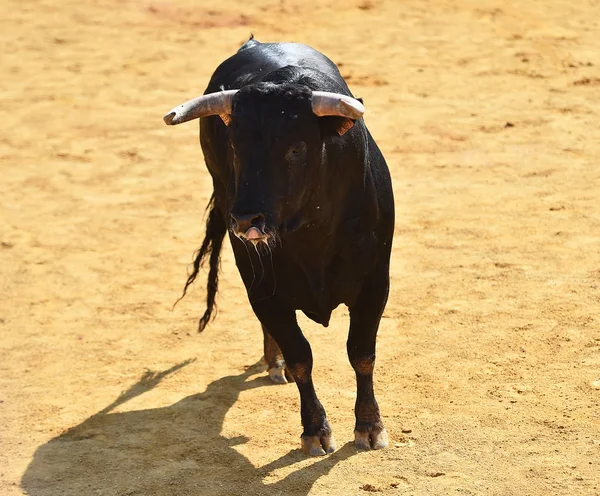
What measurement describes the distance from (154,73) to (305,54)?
6835 mm

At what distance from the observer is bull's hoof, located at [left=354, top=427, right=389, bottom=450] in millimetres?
5164

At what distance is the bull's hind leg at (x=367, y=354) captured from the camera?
518 centimetres

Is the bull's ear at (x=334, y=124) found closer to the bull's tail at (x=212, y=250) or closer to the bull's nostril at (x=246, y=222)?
the bull's nostril at (x=246, y=222)

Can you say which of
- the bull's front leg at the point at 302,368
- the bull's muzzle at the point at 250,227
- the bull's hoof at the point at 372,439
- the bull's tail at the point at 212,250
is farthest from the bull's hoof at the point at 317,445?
the bull's tail at the point at 212,250

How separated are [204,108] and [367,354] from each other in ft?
4.54

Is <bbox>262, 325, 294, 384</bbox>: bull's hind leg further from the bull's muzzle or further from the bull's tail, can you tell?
the bull's muzzle

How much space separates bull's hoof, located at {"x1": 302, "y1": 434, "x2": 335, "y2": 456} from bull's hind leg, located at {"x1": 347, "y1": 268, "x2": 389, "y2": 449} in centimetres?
14

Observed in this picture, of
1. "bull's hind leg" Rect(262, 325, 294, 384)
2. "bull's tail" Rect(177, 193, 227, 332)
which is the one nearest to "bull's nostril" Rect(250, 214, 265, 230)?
"bull's hind leg" Rect(262, 325, 294, 384)

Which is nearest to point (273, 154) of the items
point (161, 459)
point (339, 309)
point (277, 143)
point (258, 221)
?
point (277, 143)

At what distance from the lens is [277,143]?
455 cm

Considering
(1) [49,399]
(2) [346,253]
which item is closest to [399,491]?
(2) [346,253]

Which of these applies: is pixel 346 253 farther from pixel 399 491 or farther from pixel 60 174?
pixel 60 174

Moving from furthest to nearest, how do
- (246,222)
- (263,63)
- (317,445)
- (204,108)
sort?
(263,63) < (317,445) < (204,108) < (246,222)

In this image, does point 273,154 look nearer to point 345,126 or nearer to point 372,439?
point 345,126
